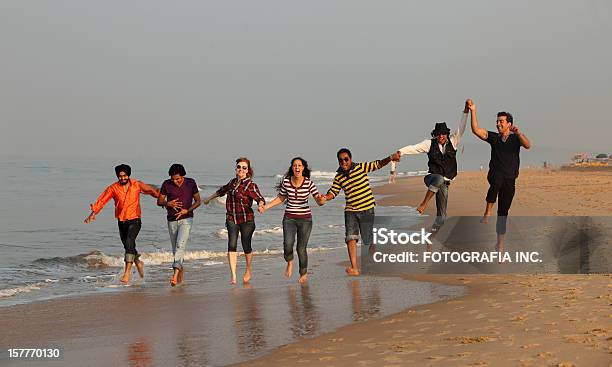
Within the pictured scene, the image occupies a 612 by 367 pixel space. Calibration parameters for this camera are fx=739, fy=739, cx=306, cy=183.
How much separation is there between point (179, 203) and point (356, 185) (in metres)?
2.62

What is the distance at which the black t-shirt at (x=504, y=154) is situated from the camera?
33.4ft

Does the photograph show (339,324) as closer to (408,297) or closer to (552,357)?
(408,297)

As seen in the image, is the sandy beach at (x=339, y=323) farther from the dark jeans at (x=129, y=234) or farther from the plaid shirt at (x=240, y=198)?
the plaid shirt at (x=240, y=198)

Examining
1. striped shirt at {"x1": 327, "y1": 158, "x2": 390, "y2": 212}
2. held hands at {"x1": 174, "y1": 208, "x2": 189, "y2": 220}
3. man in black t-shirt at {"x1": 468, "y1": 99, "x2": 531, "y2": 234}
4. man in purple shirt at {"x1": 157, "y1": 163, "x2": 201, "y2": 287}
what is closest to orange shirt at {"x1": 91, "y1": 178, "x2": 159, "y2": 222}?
man in purple shirt at {"x1": 157, "y1": 163, "x2": 201, "y2": 287}

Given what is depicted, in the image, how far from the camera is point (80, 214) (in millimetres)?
28516

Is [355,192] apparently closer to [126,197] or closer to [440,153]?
[440,153]

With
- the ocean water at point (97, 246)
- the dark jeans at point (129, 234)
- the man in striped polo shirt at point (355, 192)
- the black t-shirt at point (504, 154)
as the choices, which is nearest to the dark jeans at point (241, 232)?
the man in striped polo shirt at point (355, 192)

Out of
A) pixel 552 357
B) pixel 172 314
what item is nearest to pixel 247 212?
pixel 172 314

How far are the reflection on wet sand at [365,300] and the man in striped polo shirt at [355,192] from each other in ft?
2.63

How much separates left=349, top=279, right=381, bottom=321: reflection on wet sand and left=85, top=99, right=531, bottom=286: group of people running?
1.05 metres

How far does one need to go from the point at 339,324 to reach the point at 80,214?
23093 millimetres

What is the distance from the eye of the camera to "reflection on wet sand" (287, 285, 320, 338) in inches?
278

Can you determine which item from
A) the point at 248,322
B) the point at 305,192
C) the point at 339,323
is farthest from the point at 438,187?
the point at 248,322

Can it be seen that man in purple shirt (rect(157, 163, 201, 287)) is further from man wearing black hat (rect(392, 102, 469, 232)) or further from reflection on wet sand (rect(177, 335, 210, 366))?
reflection on wet sand (rect(177, 335, 210, 366))
